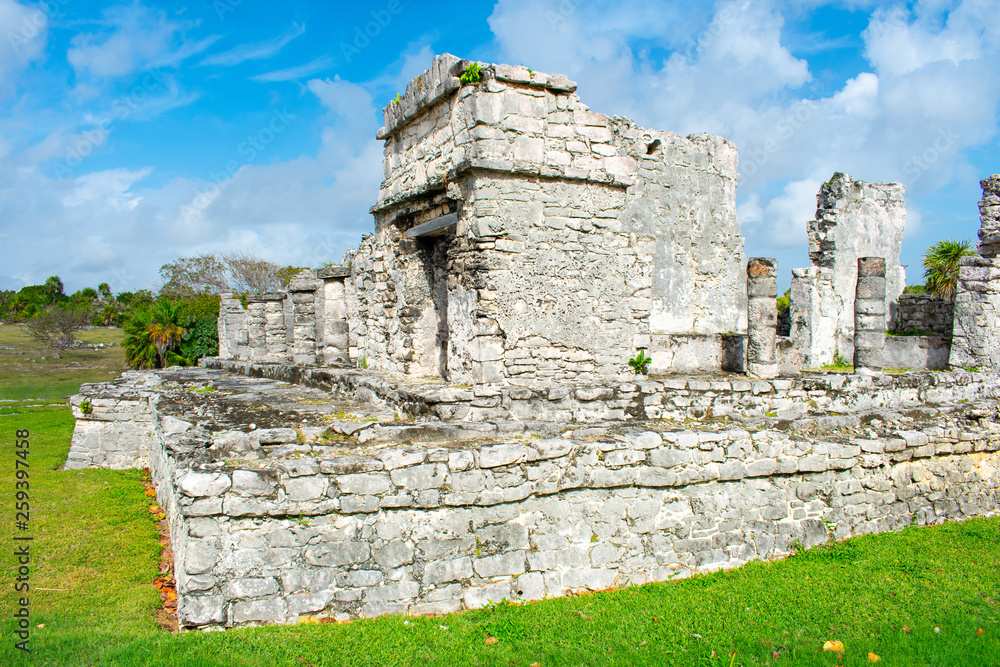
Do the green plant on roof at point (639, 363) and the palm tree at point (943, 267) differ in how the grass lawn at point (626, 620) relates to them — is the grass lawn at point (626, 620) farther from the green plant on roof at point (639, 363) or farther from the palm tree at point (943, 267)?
the palm tree at point (943, 267)

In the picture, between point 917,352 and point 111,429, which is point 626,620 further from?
point 917,352

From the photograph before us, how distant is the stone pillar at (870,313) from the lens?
1063 centimetres

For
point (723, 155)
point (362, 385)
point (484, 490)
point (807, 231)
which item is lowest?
point (484, 490)

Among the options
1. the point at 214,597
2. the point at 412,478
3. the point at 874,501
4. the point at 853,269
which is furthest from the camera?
the point at 853,269

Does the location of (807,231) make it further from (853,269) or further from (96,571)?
(96,571)

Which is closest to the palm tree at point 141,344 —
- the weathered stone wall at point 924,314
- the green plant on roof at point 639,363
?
the green plant on roof at point 639,363

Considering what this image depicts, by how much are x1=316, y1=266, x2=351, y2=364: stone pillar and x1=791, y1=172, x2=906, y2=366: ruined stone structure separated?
883 centimetres

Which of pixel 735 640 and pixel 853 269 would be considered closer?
pixel 735 640

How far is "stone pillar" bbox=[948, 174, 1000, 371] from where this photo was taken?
11.2m

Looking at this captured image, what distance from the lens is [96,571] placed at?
5082mm

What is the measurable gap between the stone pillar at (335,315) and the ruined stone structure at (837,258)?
883 centimetres

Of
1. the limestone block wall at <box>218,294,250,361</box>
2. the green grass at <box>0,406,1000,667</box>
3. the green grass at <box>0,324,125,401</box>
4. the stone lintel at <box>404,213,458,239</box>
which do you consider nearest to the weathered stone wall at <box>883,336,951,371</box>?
the green grass at <box>0,406,1000,667</box>

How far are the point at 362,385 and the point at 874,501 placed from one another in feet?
17.6

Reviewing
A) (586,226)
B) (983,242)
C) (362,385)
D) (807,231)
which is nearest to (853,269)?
(807,231)
